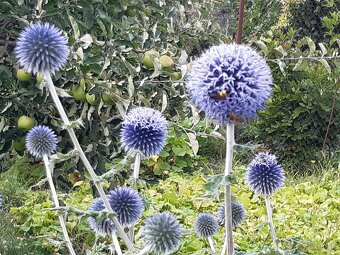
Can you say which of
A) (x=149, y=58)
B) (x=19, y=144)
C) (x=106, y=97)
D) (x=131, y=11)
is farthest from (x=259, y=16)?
(x=106, y=97)

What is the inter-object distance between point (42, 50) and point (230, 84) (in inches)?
24.3

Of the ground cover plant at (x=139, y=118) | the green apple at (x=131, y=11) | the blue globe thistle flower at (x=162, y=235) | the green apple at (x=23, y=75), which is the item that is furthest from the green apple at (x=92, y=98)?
the blue globe thistle flower at (x=162, y=235)

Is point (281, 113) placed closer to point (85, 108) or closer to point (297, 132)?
point (297, 132)

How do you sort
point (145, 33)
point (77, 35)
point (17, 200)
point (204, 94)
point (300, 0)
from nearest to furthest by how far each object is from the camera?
1. point (204, 94)
2. point (77, 35)
3. point (145, 33)
4. point (17, 200)
5. point (300, 0)

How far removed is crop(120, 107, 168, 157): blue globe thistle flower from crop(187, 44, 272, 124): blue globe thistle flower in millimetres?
364

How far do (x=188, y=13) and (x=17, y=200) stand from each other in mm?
1764

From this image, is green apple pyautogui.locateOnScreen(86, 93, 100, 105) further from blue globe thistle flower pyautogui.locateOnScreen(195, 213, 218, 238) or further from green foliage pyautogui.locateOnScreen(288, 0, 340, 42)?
green foliage pyautogui.locateOnScreen(288, 0, 340, 42)

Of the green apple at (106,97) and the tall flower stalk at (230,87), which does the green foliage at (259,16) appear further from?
the tall flower stalk at (230,87)

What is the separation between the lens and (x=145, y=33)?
9.36 feet

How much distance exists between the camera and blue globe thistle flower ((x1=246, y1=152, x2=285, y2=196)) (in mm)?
2006

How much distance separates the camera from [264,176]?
6.59 feet

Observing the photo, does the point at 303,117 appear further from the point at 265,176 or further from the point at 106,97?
the point at 265,176

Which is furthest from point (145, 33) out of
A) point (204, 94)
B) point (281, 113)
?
point (281, 113)

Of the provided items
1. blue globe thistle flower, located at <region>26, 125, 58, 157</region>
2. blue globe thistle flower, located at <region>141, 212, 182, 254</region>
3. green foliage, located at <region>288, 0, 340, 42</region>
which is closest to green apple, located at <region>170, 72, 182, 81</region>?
blue globe thistle flower, located at <region>26, 125, 58, 157</region>
